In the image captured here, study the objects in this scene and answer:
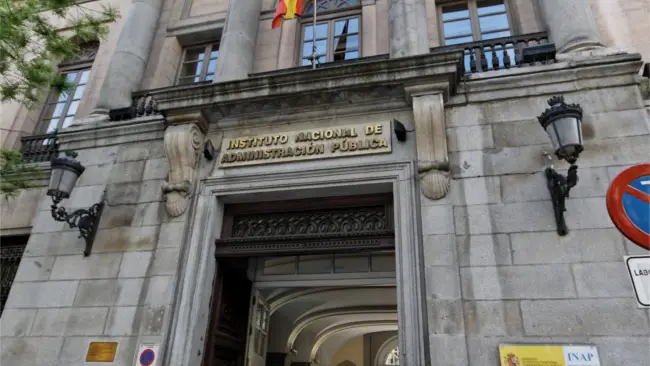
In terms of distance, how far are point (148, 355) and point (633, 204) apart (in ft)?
18.0

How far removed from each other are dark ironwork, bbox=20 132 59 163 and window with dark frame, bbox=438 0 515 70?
25.7 ft

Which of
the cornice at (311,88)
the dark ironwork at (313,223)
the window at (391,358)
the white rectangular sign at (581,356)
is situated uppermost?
the cornice at (311,88)

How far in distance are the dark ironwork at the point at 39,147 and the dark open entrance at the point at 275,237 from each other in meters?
4.54

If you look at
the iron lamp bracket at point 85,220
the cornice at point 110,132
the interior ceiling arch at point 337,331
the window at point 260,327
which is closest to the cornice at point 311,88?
the cornice at point 110,132

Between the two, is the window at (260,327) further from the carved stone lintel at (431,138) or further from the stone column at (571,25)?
the stone column at (571,25)

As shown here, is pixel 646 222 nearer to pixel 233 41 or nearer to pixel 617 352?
pixel 617 352

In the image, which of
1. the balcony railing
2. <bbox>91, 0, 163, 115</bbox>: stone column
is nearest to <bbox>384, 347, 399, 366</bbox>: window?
the balcony railing

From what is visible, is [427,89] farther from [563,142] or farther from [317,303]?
[317,303]

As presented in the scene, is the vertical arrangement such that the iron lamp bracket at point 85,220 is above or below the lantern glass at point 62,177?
below

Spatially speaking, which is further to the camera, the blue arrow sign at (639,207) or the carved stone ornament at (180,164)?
the carved stone ornament at (180,164)

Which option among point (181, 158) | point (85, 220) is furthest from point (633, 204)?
point (85, 220)

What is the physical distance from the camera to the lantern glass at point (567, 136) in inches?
174

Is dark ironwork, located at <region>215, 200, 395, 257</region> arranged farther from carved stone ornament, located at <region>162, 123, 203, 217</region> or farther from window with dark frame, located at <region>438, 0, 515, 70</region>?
window with dark frame, located at <region>438, 0, 515, 70</region>

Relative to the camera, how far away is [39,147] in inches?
347
